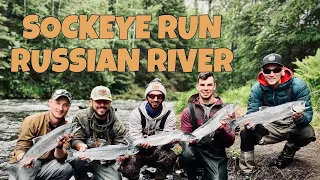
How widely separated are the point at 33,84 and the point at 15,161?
69.3ft

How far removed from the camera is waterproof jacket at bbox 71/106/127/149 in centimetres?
444

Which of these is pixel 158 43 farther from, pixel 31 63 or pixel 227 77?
pixel 31 63

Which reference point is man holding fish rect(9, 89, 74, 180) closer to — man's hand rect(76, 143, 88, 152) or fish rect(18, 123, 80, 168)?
fish rect(18, 123, 80, 168)

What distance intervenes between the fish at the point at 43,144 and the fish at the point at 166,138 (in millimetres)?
844

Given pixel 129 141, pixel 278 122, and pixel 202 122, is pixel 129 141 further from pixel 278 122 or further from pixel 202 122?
pixel 278 122

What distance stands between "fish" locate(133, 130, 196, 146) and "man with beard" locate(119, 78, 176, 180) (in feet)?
0.44

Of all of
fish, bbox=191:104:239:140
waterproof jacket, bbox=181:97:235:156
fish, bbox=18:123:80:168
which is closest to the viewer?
fish, bbox=18:123:80:168

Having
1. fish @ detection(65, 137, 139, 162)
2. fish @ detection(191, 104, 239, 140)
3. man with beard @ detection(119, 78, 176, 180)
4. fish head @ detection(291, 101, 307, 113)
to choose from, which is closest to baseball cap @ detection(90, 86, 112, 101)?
man with beard @ detection(119, 78, 176, 180)

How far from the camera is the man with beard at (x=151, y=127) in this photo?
4.54 meters

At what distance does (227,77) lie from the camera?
106 ft

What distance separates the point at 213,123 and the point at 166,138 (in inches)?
22.9

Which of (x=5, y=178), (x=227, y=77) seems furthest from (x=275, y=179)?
(x=227, y=77)

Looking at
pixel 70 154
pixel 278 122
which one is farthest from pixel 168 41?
pixel 70 154

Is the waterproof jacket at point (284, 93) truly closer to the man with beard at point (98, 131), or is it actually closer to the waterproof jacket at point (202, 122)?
the waterproof jacket at point (202, 122)
